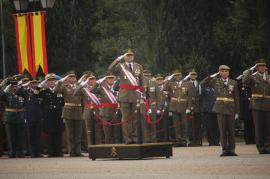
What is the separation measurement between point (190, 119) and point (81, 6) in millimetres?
8620

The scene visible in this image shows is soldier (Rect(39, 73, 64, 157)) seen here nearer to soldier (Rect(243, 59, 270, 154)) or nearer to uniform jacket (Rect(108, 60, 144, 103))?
uniform jacket (Rect(108, 60, 144, 103))

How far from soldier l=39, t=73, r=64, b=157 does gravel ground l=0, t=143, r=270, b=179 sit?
9.68ft

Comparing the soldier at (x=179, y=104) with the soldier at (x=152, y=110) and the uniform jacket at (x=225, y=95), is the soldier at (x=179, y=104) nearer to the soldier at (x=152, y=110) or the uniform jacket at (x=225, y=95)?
the soldier at (x=152, y=110)

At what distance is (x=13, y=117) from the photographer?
29.9 metres

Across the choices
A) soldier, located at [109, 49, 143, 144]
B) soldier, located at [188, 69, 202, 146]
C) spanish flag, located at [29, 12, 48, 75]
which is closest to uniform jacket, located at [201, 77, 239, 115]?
soldier, located at [109, 49, 143, 144]

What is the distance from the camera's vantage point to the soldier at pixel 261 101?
1048 inches

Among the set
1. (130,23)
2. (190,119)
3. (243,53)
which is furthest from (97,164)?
(130,23)

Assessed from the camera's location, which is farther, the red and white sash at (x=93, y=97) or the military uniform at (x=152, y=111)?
the military uniform at (x=152, y=111)

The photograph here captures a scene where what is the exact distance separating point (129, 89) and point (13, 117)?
5169 millimetres

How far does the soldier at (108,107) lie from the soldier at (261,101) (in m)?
3.82

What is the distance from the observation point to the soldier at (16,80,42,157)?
30.1 metres

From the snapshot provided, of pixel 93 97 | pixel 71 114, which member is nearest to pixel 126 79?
pixel 71 114

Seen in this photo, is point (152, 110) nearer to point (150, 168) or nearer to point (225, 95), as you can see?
point (225, 95)

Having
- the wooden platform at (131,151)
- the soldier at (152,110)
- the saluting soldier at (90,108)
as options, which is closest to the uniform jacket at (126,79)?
the wooden platform at (131,151)
